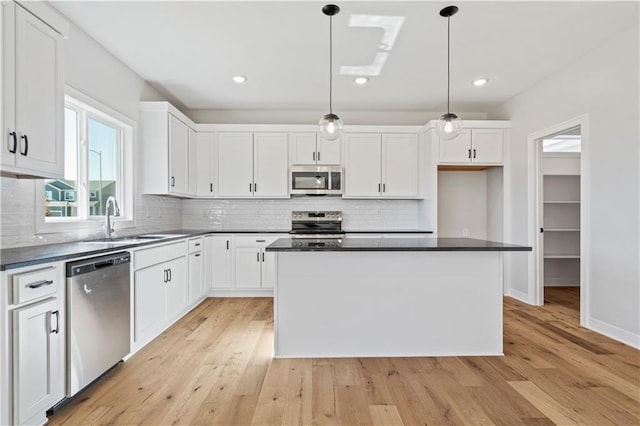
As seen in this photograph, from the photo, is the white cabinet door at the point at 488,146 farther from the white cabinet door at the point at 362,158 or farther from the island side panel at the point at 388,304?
the island side panel at the point at 388,304

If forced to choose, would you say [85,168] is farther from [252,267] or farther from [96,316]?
A: [252,267]

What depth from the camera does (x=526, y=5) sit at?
255cm

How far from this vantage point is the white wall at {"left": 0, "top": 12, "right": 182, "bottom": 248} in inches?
87.8

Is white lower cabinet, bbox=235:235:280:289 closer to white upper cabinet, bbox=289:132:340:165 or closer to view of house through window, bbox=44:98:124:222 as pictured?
white upper cabinet, bbox=289:132:340:165

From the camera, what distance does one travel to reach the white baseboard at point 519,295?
13.8ft

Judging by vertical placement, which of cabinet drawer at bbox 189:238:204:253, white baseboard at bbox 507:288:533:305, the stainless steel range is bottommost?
white baseboard at bbox 507:288:533:305

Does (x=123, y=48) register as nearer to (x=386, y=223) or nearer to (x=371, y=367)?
(x=371, y=367)

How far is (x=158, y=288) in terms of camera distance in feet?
10.1

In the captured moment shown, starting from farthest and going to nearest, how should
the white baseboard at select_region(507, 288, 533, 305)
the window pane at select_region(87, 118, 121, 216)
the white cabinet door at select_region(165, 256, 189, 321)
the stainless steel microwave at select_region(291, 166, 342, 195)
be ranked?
1. the stainless steel microwave at select_region(291, 166, 342, 195)
2. the white baseboard at select_region(507, 288, 533, 305)
3. the white cabinet door at select_region(165, 256, 189, 321)
4. the window pane at select_region(87, 118, 121, 216)

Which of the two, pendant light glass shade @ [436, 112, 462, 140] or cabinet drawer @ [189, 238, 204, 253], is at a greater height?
pendant light glass shade @ [436, 112, 462, 140]

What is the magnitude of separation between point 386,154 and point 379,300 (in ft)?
8.94

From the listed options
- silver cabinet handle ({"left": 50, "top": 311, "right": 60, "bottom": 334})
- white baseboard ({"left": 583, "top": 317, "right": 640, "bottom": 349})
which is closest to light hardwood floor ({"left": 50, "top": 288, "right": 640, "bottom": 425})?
white baseboard ({"left": 583, "top": 317, "right": 640, "bottom": 349})

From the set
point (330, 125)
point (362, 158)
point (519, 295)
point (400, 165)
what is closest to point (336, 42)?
point (330, 125)

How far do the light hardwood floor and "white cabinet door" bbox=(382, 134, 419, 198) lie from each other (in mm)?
2412
